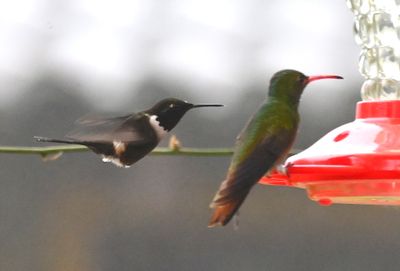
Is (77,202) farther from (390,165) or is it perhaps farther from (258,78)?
(390,165)

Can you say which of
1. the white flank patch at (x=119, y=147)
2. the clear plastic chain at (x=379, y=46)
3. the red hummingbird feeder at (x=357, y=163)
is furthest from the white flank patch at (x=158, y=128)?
the clear plastic chain at (x=379, y=46)

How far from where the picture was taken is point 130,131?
4566mm

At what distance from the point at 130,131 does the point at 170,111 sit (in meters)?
0.15

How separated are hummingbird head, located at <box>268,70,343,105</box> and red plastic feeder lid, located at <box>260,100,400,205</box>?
20 cm

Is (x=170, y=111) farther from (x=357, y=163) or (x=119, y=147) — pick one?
(x=357, y=163)

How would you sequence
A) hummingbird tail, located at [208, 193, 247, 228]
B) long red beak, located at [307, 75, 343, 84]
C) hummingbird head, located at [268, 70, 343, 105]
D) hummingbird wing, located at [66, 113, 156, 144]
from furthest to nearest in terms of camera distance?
1. hummingbird wing, located at [66, 113, 156, 144]
2. hummingbird head, located at [268, 70, 343, 105]
3. long red beak, located at [307, 75, 343, 84]
4. hummingbird tail, located at [208, 193, 247, 228]

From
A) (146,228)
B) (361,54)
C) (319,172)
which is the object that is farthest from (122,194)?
(319,172)

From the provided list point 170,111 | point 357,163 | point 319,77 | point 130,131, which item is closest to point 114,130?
point 130,131

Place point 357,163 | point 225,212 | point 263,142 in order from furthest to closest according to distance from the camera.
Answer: point 263,142 → point 357,163 → point 225,212

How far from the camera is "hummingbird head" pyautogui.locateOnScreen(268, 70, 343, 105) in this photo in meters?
4.32

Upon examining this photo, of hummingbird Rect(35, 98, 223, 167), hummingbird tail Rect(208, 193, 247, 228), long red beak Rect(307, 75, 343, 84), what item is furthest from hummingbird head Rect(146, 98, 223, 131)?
hummingbird tail Rect(208, 193, 247, 228)

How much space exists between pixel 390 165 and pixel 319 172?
0.68ft

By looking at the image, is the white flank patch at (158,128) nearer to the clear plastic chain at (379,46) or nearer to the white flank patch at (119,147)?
the white flank patch at (119,147)

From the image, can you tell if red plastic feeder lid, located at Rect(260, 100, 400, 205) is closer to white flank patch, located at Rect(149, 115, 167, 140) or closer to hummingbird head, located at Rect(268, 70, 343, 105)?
hummingbird head, located at Rect(268, 70, 343, 105)
